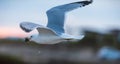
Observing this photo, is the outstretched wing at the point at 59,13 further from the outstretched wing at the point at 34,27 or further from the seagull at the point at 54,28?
the outstretched wing at the point at 34,27

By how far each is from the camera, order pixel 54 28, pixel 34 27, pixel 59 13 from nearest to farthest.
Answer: pixel 34 27, pixel 54 28, pixel 59 13

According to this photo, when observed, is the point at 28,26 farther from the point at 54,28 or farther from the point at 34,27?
the point at 54,28

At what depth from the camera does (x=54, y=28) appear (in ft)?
7.88

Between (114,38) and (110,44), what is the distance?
0.60ft

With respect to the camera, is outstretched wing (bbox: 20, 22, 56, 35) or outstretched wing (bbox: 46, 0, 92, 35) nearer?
outstretched wing (bbox: 20, 22, 56, 35)

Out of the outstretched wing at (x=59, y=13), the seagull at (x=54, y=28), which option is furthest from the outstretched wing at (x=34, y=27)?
the outstretched wing at (x=59, y=13)

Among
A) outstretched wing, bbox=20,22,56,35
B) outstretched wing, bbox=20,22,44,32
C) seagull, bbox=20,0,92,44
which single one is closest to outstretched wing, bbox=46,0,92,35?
seagull, bbox=20,0,92,44

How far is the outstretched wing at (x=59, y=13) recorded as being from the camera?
2488mm

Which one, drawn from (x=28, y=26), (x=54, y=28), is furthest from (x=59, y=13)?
(x=28, y=26)

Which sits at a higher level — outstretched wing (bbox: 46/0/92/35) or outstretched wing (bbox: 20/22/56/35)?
outstretched wing (bbox: 46/0/92/35)

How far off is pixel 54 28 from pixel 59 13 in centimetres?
20

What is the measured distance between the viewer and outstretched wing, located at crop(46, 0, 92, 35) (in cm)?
249

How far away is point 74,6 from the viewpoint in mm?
2512

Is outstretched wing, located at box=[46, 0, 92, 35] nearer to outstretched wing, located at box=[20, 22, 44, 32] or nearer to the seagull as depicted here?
the seagull
